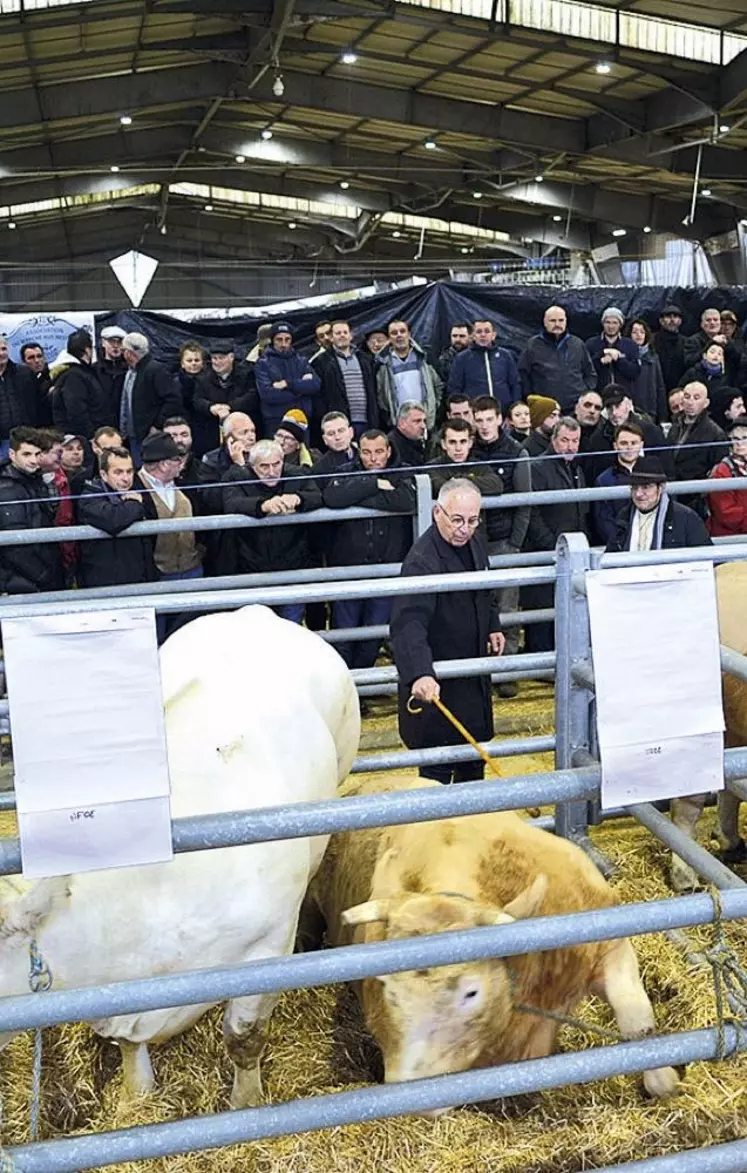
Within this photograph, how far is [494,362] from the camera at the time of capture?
927 cm

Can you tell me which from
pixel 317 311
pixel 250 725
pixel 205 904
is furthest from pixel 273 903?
pixel 317 311

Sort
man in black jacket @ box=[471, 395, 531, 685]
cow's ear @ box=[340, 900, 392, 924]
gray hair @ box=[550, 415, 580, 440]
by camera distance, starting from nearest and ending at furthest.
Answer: cow's ear @ box=[340, 900, 392, 924] < man in black jacket @ box=[471, 395, 531, 685] < gray hair @ box=[550, 415, 580, 440]

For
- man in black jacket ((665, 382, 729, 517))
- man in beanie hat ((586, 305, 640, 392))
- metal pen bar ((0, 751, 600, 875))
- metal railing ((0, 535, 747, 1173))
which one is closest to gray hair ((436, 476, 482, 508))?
metal railing ((0, 535, 747, 1173))

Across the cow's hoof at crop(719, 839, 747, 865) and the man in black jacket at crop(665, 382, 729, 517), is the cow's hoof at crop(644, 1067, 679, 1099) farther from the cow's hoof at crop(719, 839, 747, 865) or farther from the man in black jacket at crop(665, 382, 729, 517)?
the man in black jacket at crop(665, 382, 729, 517)

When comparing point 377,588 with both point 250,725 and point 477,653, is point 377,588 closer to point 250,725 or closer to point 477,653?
point 250,725

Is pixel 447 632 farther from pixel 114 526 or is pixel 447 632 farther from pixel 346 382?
pixel 346 382

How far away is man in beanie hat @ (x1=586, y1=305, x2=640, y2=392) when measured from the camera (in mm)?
9953

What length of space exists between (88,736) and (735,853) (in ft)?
11.6

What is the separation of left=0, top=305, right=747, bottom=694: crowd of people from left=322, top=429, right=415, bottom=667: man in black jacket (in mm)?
12

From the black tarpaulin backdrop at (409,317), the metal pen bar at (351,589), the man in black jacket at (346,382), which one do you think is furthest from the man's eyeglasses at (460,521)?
the black tarpaulin backdrop at (409,317)

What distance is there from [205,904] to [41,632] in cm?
108

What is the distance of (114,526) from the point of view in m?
5.65

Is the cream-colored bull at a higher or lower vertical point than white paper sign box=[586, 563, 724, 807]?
lower

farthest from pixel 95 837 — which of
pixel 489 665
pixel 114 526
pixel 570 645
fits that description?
pixel 114 526
